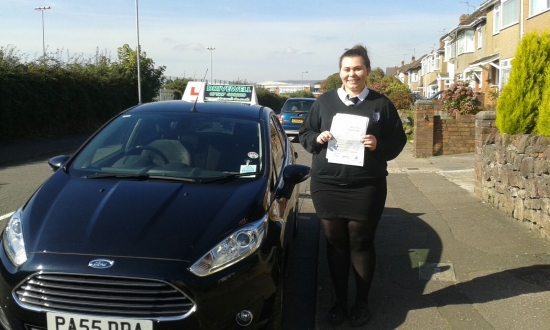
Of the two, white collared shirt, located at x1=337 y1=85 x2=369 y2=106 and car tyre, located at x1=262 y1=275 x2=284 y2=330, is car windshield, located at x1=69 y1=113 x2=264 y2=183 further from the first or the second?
car tyre, located at x1=262 y1=275 x2=284 y2=330

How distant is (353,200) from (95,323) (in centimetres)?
184

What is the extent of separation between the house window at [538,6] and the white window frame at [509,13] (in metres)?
2.30

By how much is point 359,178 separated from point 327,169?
228 millimetres

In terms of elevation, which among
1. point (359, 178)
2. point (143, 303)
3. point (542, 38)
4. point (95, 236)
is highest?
point (542, 38)

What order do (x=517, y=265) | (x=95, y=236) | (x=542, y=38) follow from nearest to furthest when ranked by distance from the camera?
1. (x=95, y=236)
2. (x=517, y=265)
3. (x=542, y=38)

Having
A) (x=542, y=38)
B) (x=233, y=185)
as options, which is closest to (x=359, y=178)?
(x=233, y=185)

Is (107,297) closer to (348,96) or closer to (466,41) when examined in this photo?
(348,96)

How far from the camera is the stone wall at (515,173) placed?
598 cm

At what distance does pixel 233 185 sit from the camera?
4.02 meters

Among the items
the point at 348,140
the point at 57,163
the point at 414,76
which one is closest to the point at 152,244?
the point at 348,140

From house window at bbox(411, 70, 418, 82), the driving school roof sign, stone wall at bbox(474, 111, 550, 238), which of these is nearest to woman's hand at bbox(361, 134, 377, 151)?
stone wall at bbox(474, 111, 550, 238)

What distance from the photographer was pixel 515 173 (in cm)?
675

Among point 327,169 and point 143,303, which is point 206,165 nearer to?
point 327,169

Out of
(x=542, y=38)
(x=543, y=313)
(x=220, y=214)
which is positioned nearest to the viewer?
(x=220, y=214)
